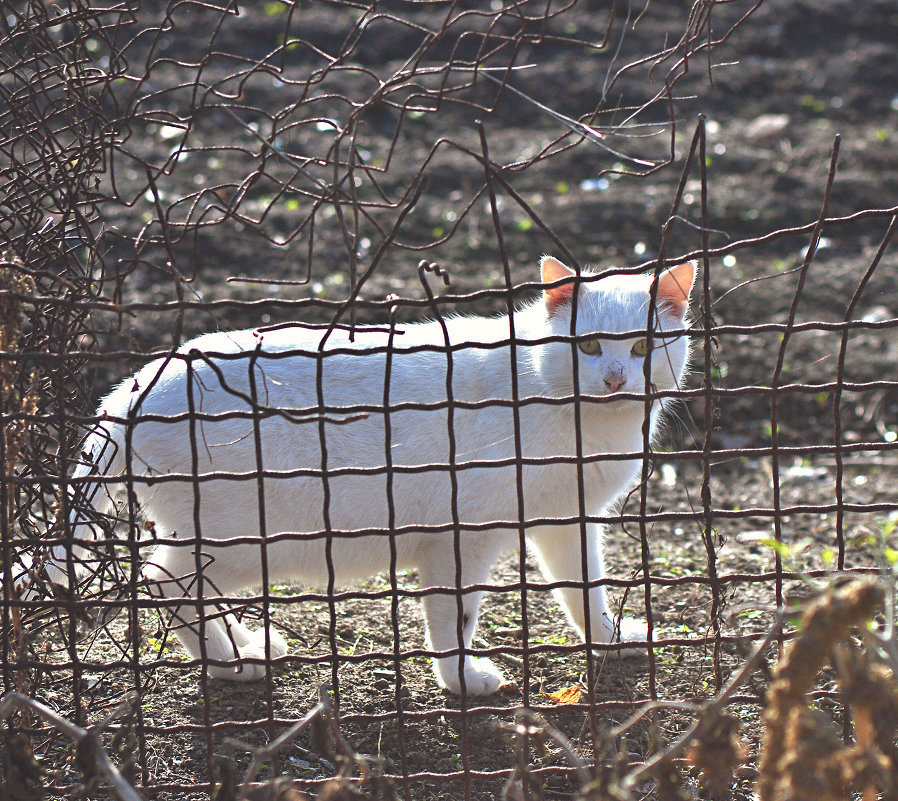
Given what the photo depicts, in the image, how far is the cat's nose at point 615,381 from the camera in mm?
2670

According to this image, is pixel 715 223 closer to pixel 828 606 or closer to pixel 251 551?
pixel 251 551

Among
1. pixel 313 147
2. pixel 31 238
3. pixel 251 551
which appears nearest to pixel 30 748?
pixel 251 551

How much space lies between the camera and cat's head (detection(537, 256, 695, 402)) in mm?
2754

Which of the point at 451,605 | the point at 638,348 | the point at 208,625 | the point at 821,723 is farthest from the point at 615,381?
the point at 208,625

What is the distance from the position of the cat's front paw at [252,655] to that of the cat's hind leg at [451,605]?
0.53 metres

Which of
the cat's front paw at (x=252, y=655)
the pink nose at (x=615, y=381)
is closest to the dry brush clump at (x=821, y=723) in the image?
the pink nose at (x=615, y=381)

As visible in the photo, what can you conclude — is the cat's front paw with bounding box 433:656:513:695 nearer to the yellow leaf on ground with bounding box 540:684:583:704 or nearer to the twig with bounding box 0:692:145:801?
the yellow leaf on ground with bounding box 540:684:583:704

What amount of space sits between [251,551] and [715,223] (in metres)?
5.46

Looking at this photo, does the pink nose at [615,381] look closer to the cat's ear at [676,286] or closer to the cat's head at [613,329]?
the cat's head at [613,329]

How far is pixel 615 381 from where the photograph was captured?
105 inches

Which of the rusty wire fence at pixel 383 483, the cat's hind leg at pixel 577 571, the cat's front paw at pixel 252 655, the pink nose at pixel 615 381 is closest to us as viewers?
the rusty wire fence at pixel 383 483

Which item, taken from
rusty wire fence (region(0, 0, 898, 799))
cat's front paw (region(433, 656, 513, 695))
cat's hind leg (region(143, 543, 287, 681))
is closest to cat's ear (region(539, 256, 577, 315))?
rusty wire fence (region(0, 0, 898, 799))

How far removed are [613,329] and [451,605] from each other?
99 centimetres

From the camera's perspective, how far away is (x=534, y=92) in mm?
9422
